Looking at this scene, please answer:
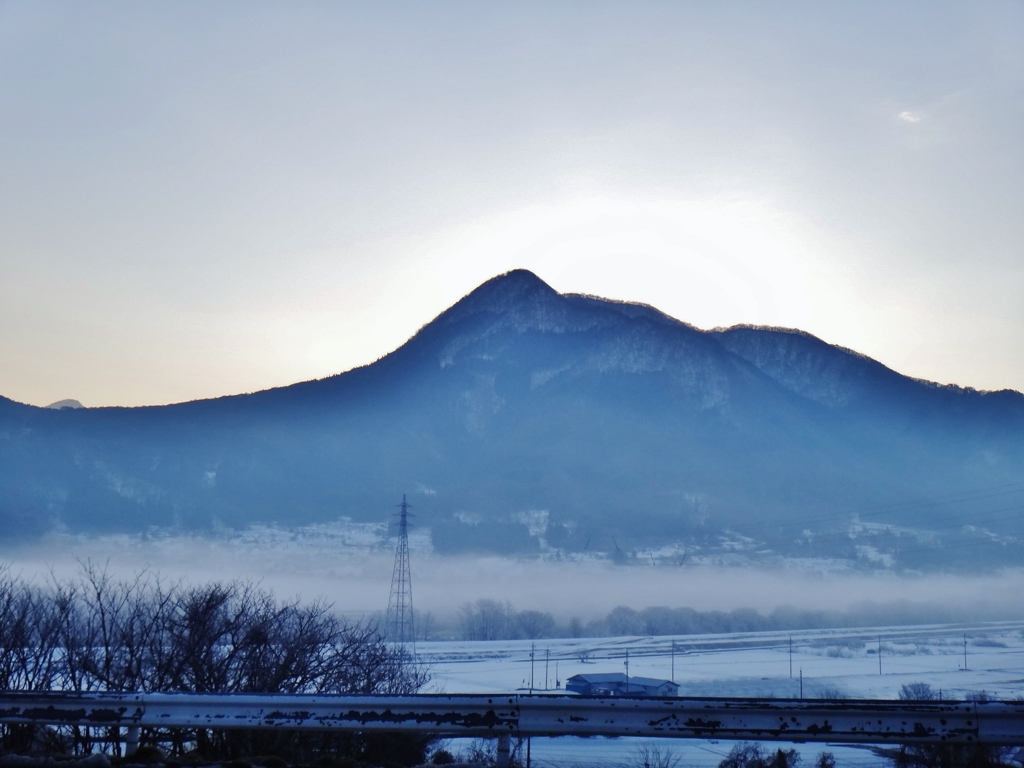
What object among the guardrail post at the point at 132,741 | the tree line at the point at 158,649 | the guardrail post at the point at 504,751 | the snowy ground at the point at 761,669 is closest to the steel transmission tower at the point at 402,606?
the snowy ground at the point at 761,669

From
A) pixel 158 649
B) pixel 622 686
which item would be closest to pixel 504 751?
pixel 158 649

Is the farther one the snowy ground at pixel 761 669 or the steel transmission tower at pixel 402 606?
the steel transmission tower at pixel 402 606

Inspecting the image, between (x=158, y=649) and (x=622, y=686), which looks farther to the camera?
(x=622, y=686)

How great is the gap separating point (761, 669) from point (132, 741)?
51512 millimetres

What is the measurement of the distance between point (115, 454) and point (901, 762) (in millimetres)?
201550

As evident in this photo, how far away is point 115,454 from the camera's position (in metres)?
187

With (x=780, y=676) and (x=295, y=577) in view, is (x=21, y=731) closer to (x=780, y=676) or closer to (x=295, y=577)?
(x=780, y=676)

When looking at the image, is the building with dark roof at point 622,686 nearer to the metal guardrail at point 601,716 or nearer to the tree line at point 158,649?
the tree line at point 158,649

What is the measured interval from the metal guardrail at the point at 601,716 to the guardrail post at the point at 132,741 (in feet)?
0.67

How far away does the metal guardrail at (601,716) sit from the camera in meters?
6.32

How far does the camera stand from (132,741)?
23.6ft

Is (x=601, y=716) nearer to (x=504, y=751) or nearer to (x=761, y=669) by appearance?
(x=504, y=751)

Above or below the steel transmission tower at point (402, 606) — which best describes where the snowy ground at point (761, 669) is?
below

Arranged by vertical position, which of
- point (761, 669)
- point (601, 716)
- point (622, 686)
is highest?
point (601, 716)
